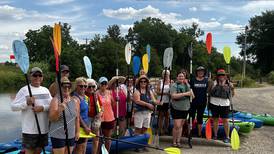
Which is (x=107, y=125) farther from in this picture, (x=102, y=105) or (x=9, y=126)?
(x=9, y=126)

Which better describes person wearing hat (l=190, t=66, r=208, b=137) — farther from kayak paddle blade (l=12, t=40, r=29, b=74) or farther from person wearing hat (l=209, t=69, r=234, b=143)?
kayak paddle blade (l=12, t=40, r=29, b=74)

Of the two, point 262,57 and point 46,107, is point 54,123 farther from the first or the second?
point 262,57

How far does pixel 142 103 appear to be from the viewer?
5008 mm

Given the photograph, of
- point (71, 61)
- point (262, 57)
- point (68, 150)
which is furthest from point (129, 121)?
point (262, 57)

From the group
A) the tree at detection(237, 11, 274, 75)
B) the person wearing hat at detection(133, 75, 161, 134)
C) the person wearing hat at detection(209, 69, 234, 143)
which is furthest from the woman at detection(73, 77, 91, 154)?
the tree at detection(237, 11, 274, 75)

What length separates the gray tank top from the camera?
10.9 ft

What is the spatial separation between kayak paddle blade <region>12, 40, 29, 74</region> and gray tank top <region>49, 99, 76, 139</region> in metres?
0.64

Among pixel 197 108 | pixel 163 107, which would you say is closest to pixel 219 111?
pixel 197 108

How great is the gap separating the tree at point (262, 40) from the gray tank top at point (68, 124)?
38015mm

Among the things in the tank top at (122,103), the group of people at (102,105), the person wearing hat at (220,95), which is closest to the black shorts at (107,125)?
the group of people at (102,105)

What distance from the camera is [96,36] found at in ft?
153

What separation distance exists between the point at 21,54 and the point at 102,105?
4.54 ft

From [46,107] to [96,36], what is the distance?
44.1m

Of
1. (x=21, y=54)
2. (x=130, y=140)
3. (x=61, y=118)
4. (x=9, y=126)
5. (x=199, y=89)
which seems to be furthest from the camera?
(x=9, y=126)
